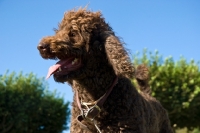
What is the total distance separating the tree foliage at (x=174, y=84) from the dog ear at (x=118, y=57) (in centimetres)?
1444

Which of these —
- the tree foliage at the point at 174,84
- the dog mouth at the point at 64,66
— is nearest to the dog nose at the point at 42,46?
the dog mouth at the point at 64,66

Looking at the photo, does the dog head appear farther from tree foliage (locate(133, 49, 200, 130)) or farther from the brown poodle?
tree foliage (locate(133, 49, 200, 130))

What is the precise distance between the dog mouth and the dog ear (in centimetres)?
42

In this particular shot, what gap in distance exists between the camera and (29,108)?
2275 cm

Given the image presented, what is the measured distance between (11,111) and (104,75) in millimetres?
17039

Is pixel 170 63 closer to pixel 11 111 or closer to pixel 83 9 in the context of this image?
pixel 11 111

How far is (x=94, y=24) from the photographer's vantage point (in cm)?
548

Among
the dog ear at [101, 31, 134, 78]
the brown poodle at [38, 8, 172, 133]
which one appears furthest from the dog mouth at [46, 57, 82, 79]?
the dog ear at [101, 31, 134, 78]

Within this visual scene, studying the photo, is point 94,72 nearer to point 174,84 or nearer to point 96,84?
point 96,84

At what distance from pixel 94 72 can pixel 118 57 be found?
44 cm

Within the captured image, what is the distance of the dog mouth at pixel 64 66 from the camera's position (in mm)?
5051

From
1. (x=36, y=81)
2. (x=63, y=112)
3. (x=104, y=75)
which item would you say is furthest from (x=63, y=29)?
(x=63, y=112)

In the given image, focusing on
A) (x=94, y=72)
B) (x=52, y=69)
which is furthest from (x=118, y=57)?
(x=52, y=69)

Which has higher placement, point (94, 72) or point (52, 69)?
point (52, 69)
